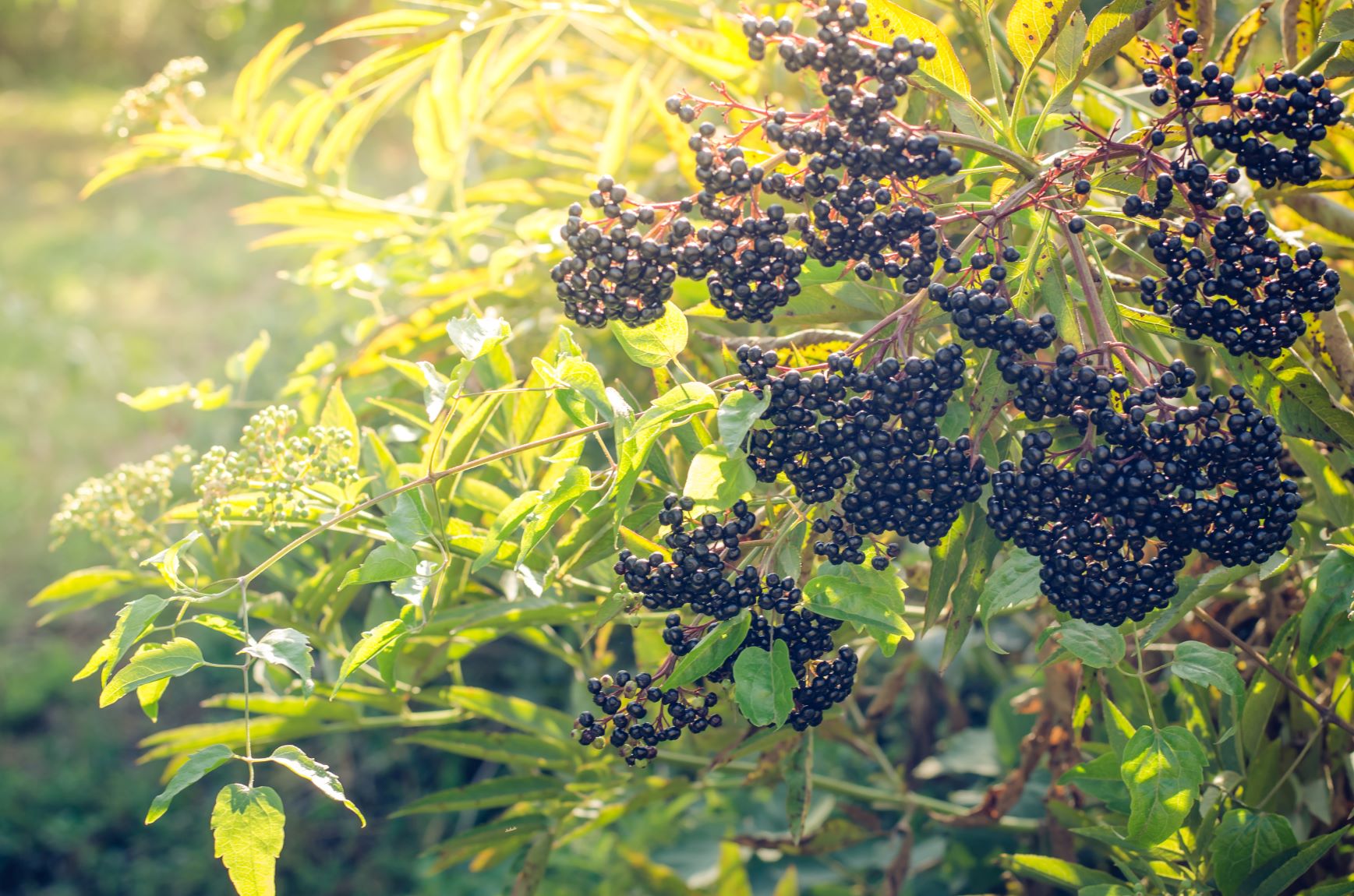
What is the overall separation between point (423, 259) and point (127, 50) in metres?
8.77

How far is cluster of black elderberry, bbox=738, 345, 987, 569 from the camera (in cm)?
84

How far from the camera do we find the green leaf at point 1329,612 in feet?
3.17

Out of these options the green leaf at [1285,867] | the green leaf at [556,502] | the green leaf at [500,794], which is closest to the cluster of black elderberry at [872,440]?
the green leaf at [556,502]

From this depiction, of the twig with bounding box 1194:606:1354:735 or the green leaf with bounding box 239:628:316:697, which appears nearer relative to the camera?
the green leaf with bounding box 239:628:316:697

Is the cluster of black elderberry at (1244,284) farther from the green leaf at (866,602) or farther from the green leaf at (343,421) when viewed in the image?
the green leaf at (343,421)

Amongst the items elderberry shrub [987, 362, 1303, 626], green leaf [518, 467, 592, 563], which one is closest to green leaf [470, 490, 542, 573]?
green leaf [518, 467, 592, 563]

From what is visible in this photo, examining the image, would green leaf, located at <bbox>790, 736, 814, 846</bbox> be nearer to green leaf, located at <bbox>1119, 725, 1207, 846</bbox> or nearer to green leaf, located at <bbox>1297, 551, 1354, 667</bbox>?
green leaf, located at <bbox>1119, 725, 1207, 846</bbox>

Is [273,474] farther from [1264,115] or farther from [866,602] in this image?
[1264,115]

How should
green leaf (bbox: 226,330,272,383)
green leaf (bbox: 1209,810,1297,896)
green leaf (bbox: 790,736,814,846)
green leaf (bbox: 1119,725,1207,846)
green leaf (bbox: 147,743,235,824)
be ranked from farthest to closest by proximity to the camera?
green leaf (bbox: 226,330,272,383), green leaf (bbox: 790,736,814,846), green leaf (bbox: 1209,810,1297,896), green leaf (bbox: 1119,725,1207,846), green leaf (bbox: 147,743,235,824)

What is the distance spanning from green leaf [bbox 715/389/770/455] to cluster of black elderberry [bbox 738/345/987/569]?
2cm

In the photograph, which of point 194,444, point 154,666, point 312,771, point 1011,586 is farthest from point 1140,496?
point 194,444

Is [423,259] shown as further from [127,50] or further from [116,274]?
[127,50]

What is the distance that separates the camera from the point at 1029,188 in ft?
2.85

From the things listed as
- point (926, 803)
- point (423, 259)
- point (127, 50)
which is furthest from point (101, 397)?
point (127, 50)
